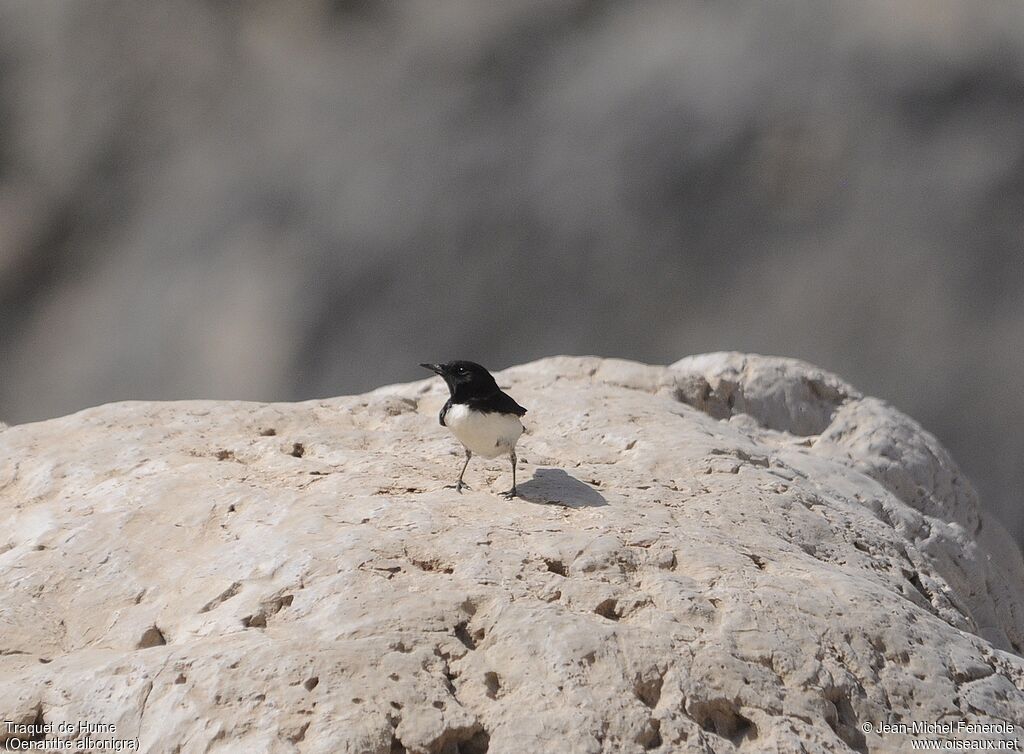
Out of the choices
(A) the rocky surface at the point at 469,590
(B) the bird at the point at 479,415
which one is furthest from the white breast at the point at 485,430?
(A) the rocky surface at the point at 469,590

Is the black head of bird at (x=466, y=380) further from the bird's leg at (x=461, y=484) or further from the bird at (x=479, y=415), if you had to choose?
the bird's leg at (x=461, y=484)

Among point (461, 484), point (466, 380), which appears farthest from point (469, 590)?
point (466, 380)

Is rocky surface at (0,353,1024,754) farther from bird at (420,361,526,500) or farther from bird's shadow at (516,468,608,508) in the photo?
bird at (420,361,526,500)

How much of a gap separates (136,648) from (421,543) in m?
0.86

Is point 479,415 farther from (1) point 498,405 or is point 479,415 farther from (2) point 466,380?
(2) point 466,380

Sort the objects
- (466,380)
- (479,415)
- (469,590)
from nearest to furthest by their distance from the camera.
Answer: (469,590), (479,415), (466,380)

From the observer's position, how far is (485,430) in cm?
361

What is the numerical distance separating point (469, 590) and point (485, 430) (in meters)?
0.90

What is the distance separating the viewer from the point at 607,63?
8.10 metres

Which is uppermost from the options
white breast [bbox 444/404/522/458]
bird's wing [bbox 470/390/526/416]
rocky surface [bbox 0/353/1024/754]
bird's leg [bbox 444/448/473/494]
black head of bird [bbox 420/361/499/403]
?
black head of bird [bbox 420/361/499/403]

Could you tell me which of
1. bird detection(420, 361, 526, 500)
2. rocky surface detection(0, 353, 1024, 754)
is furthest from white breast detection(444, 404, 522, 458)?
rocky surface detection(0, 353, 1024, 754)

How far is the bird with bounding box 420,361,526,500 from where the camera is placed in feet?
11.9

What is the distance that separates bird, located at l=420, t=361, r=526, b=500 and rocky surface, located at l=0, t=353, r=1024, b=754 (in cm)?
15

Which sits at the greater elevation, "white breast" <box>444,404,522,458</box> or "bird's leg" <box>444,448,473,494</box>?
"white breast" <box>444,404,522,458</box>
